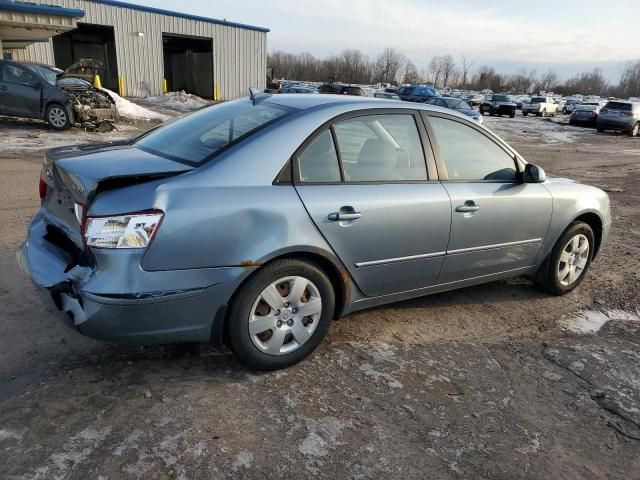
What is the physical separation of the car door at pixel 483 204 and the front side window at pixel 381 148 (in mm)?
184

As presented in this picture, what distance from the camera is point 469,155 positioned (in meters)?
3.79

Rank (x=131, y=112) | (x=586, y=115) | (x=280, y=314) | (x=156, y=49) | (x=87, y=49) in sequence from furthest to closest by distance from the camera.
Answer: (x=87, y=49) < (x=586, y=115) < (x=156, y=49) < (x=131, y=112) < (x=280, y=314)

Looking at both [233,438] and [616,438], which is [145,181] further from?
[616,438]

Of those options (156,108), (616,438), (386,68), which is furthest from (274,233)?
(386,68)

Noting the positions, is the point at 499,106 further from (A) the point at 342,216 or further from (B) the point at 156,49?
(A) the point at 342,216

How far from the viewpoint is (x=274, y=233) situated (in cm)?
279

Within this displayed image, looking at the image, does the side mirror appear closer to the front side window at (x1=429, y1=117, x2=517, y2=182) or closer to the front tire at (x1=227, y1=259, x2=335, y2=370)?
the front side window at (x1=429, y1=117, x2=517, y2=182)

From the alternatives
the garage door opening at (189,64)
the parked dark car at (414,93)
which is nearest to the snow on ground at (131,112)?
the garage door opening at (189,64)

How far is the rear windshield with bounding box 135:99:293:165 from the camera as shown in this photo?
3012 millimetres

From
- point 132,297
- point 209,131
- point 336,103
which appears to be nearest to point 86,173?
point 132,297

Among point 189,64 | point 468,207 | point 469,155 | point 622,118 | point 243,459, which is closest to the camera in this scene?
point 243,459

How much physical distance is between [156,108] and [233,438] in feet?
78.9

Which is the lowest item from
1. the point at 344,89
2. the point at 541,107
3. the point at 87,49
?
the point at 541,107

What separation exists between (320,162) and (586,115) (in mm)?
34789
